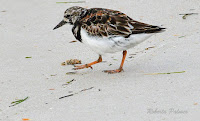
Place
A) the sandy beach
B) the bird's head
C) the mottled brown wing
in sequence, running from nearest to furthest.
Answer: the sandy beach, the mottled brown wing, the bird's head

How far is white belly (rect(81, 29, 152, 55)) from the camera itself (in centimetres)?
559

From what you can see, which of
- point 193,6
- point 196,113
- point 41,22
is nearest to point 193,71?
point 196,113

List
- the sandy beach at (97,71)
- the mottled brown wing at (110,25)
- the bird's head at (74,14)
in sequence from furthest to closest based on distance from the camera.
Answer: the bird's head at (74,14) < the mottled brown wing at (110,25) < the sandy beach at (97,71)

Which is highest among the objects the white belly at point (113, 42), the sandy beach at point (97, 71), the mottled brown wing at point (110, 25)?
the mottled brown wing at point (110, 25)

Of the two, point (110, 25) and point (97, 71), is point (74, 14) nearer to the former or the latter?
point (110, 25)

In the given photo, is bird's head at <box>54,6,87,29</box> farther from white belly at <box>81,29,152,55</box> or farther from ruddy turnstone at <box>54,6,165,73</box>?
white belly at <box>81,29,152,55</box>

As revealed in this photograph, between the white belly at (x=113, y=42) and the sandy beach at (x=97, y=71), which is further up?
the white belly at (x=113, y=42)

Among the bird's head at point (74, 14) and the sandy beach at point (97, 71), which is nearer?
the sandy beach at point (97, 71)

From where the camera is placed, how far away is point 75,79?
5.80 meters

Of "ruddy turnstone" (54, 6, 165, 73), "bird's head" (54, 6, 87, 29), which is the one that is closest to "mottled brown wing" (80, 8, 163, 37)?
"ruddy turnstone" (54, 6, 165, 73)

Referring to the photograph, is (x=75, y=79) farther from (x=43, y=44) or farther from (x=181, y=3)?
(x=181, y=3)

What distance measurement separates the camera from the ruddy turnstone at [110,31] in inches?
219

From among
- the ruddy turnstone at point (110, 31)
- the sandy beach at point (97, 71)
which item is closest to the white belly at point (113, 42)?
the ruddy turnstone at point (110, 31)

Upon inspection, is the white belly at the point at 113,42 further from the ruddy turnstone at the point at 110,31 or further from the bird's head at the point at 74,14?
the bird's head at the point at 74,14
